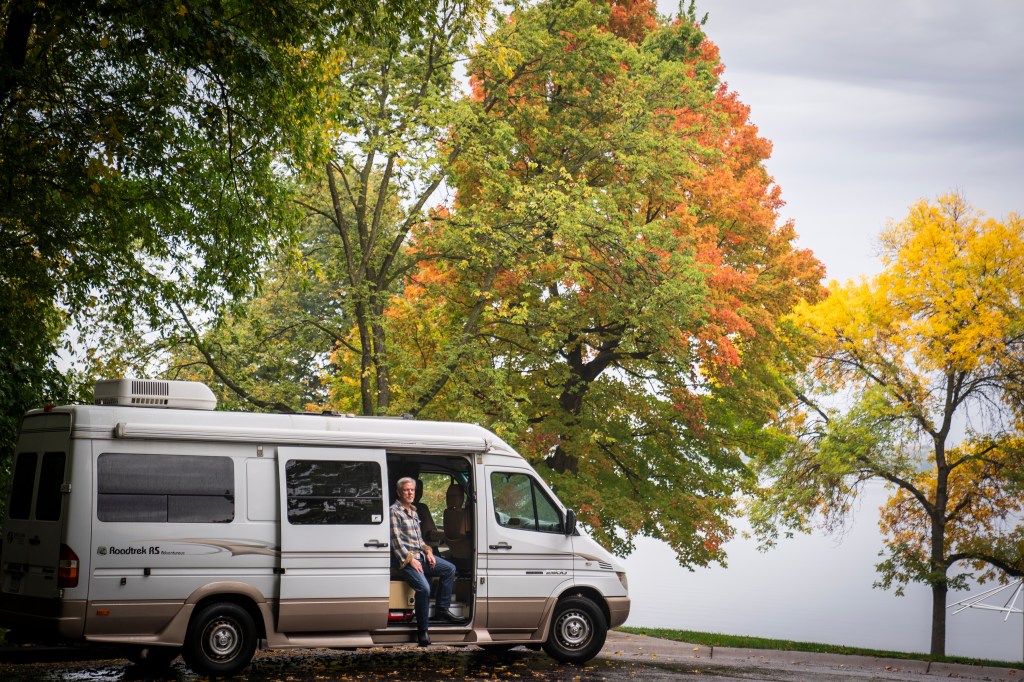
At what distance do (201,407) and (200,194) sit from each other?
13.8 feet

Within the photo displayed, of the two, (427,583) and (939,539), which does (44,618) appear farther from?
(939,539)

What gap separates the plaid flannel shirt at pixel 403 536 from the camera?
39.4ft

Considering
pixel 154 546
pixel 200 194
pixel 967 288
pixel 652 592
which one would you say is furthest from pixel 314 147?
pixel 652 592

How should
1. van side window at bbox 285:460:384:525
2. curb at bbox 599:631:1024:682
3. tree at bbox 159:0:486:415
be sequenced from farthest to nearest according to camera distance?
1. tree at bbox 159:0:486:415
2. curb at bbox 599:631:1024:682
3. van side window at bbox 285:460:384:525

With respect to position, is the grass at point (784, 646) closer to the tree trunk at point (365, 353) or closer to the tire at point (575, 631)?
the tire at point (575, 631)

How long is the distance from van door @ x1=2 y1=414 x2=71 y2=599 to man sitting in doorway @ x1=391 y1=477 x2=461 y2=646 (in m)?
3.40

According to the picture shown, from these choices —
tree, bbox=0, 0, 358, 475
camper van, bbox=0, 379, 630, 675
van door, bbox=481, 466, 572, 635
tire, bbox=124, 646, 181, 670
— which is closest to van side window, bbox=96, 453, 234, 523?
camper van, bbox=0, 379, 630, 675

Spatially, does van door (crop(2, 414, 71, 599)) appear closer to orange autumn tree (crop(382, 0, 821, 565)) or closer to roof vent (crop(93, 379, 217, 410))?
roof vent (crop(93, 379, 217, 410))

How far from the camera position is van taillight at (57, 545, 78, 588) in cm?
1007

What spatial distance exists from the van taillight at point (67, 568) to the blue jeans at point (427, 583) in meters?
3.33

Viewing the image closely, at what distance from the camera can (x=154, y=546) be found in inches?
416

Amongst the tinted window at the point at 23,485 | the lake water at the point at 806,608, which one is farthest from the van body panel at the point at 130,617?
the lake water at the point at 806,608

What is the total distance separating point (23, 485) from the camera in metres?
10.9

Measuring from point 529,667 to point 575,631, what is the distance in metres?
0.78
